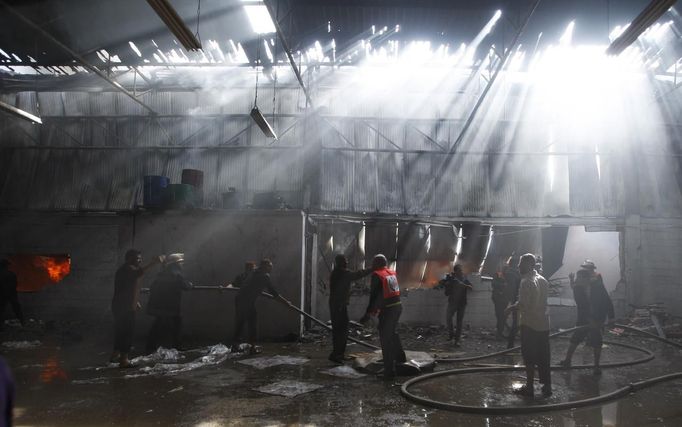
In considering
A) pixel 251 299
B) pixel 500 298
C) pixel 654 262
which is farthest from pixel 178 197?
pixel 654 262

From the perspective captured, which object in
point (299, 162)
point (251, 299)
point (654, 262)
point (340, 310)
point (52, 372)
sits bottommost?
point (52, 372)

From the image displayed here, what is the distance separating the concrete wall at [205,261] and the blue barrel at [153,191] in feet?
1.18

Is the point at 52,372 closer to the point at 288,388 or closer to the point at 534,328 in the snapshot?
the point at 288,388

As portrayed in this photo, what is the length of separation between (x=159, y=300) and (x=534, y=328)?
22.2 ft

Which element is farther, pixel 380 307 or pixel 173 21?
pixel 380 307

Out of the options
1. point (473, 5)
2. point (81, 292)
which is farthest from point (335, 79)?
point (81, 292)

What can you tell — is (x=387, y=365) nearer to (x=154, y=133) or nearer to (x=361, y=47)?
(x=361, y=47)

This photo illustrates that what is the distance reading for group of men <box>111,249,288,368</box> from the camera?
24.1 feet

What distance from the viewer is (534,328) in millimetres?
5668

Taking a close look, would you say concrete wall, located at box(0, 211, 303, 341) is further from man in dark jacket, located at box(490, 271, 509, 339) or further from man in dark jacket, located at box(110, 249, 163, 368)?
man in dark jacket, located at box(490, 271, 509, 339)

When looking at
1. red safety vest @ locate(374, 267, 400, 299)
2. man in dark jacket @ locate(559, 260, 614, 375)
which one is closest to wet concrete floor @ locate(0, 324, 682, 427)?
man in dark jacket @ locate(559, 260, 614, 375)

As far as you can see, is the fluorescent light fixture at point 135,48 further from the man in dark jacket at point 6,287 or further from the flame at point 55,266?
the man in dark jacket at point 6,287

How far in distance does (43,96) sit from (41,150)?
6.88 feet

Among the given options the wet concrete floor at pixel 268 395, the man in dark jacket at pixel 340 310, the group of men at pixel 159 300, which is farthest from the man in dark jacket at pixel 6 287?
the man in dark jacket at pixel 340 310
